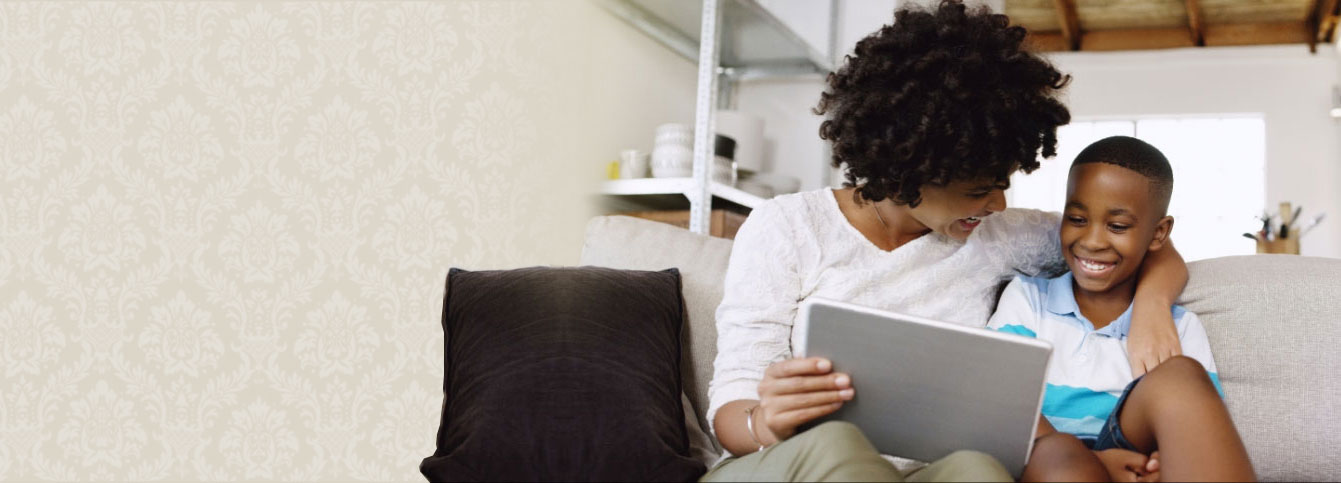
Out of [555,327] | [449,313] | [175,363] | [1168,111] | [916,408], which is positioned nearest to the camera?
[916,408]

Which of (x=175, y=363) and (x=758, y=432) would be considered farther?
(x=175, y=363)

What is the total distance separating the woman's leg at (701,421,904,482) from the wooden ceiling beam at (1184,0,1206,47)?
206 inches

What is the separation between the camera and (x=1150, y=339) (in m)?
1.30

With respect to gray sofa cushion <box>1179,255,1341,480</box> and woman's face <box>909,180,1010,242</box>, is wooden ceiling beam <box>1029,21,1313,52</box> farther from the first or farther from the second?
woman's face <box>909,180,1010,242</box>

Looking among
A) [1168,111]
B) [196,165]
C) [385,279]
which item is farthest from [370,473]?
[1168,111]

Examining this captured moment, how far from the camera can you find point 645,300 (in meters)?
1.49

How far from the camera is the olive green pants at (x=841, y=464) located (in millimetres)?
929

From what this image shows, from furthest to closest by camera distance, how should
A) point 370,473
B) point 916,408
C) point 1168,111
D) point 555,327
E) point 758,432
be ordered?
point 1168,111
point 370,473
point 555,327
point 758,432
point 916,408

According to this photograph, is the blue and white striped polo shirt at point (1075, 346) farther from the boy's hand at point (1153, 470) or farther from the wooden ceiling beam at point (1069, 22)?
the wooden ceiling beam at point (1069, 22)

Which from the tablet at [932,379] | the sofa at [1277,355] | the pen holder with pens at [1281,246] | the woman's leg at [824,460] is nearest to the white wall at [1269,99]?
the pen holder with pens at [1281,246]

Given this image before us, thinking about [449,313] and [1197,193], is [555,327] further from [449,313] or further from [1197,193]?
[1197,193]

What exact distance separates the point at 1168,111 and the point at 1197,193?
0.51 m

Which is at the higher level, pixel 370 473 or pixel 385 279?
pixel 385 279

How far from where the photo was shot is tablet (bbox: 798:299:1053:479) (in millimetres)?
979
